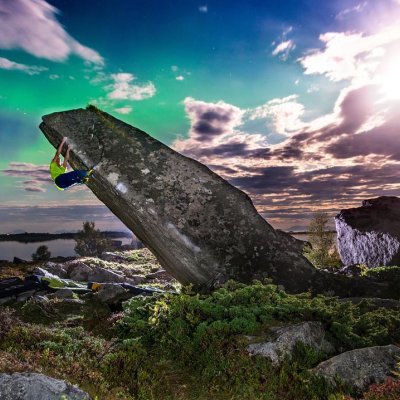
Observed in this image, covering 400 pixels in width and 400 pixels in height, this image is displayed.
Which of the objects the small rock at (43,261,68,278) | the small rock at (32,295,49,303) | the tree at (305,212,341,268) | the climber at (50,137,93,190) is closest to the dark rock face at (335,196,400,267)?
the tree at (305,212,341,268)

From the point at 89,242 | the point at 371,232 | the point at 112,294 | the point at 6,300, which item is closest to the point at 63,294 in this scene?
the point at 6,300

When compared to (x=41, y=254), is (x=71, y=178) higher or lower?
higher

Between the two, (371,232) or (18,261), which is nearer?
(371,232)

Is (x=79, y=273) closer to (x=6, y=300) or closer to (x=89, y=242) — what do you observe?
Answer: (x=6, y=300)

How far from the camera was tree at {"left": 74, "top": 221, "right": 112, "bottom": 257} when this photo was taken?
40.8 meters

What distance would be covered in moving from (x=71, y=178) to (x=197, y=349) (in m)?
6.56

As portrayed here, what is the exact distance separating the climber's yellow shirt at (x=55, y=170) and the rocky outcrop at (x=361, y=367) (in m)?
8.99

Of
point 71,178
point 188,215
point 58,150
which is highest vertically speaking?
point 58,150

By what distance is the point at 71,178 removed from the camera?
10.9 m

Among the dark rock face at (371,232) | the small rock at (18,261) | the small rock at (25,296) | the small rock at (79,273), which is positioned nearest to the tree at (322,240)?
the dark rock face at (371,232)

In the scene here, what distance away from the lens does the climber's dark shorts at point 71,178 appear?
10836 mm

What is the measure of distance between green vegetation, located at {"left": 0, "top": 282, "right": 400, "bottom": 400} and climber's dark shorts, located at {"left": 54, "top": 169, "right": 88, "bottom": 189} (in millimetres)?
4161

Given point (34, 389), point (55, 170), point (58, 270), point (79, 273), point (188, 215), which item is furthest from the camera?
point (58, 270)

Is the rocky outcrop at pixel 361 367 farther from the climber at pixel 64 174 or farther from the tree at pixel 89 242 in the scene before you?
the tree at pixel 89 242
